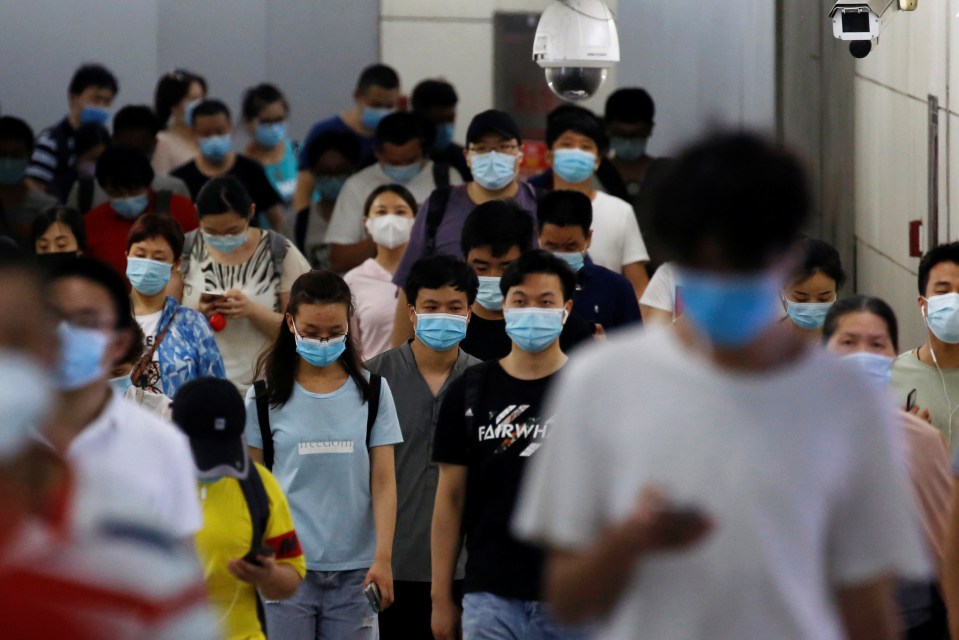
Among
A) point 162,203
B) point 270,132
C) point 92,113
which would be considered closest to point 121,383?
point 162,203

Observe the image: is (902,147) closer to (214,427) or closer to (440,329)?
(440,329)

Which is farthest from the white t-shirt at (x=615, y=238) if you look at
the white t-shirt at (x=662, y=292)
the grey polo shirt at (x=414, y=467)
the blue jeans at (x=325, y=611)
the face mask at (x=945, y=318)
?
the blue jeans at (x=325, y=611)

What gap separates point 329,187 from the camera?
413 inches

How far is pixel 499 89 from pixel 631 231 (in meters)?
6.51

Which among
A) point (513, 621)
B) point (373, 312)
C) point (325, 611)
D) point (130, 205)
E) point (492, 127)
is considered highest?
point (492, 127)

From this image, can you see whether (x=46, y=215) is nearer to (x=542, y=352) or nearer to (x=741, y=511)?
(x=542, y=352)

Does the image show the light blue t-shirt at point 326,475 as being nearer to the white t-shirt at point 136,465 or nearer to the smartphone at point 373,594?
the smartphone at point 373,594

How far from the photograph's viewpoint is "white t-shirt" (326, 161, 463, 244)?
378 inches

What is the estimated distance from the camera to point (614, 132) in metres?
10.4

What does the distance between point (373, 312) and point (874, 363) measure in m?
3.37

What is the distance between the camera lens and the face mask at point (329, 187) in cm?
1049

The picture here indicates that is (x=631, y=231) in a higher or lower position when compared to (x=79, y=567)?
higher

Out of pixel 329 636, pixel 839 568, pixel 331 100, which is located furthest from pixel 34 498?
pixel 331 100

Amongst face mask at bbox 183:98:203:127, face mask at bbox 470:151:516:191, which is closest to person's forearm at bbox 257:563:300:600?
face mask at bbox 470:151:516:191
